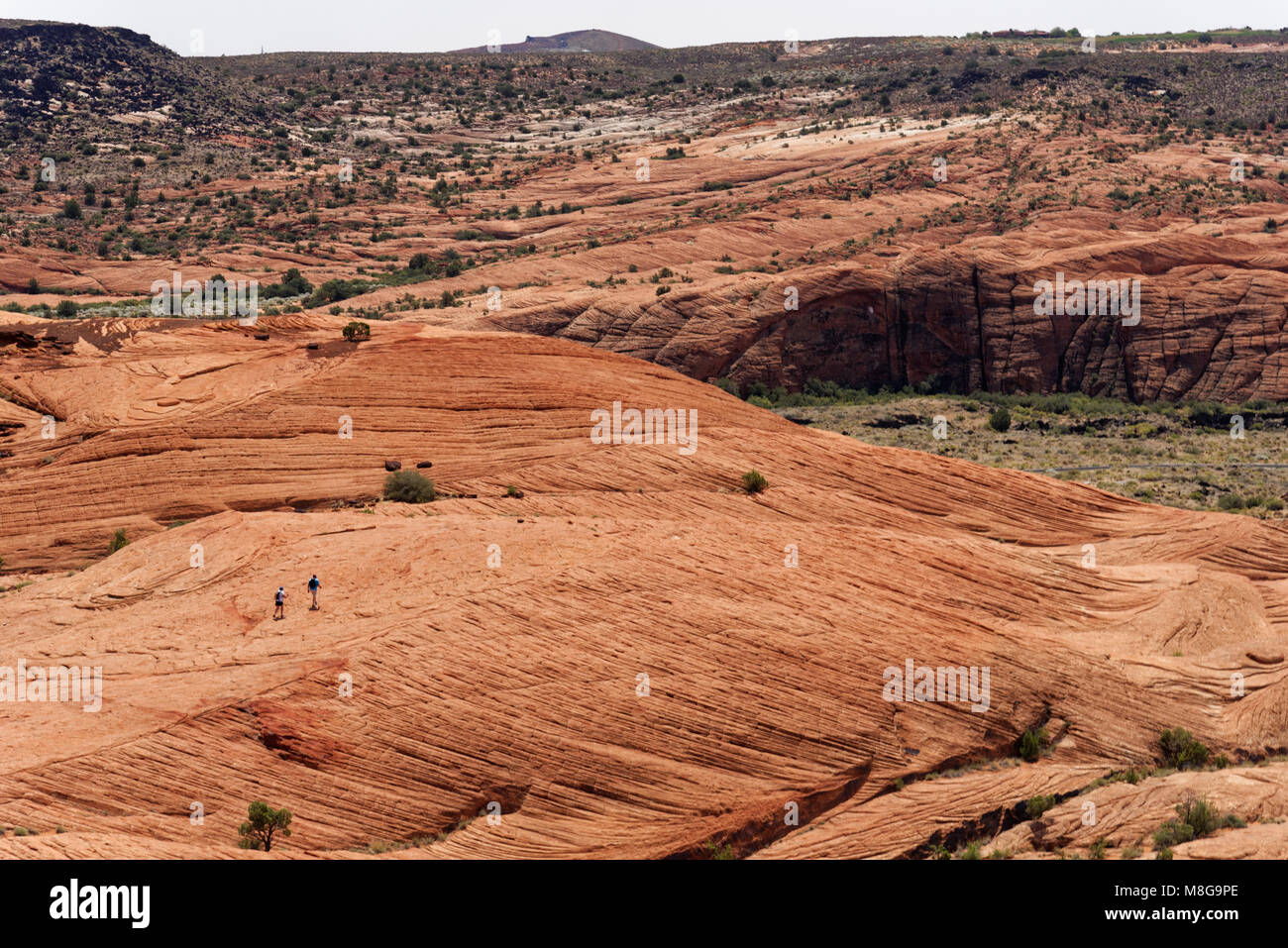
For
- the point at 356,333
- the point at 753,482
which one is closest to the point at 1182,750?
the point at 753,482

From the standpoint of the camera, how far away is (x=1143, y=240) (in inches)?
2685

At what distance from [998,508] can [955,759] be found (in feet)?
27.5

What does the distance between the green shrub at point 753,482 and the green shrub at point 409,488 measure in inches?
266

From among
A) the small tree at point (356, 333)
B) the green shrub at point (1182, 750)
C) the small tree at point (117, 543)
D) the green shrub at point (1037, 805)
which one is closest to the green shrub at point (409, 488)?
the small tree at point (117, 543)

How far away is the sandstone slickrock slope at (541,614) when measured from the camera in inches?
823

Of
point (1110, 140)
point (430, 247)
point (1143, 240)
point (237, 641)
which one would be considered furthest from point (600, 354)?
point (1110, 140)

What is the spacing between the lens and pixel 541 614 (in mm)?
23500

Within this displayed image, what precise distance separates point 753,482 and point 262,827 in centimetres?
1332

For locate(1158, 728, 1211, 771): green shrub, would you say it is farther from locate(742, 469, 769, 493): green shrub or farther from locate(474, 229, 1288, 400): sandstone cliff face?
locate(474, 229, 1288, 400): sandstone cliff face

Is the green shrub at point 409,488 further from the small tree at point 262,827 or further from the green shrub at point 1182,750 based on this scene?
the green shrub at point 1182,750

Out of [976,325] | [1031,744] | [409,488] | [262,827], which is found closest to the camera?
[262,827]

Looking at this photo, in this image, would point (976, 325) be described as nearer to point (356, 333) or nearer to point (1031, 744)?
point (356, 333)

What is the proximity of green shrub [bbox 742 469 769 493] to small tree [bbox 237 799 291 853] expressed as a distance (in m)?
12.8
